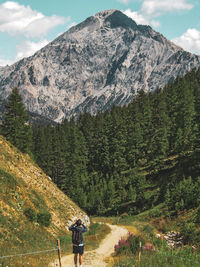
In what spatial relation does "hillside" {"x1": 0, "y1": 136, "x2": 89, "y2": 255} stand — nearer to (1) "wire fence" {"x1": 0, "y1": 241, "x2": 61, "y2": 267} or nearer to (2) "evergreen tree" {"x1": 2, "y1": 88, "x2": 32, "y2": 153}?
(1) "wire fence" {"x1": 0, "y1": 241, "x2": 61, "y2": 267}

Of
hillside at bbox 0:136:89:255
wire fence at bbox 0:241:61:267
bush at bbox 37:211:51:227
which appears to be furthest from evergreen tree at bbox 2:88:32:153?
wire fence at bbox 0:241:61:267

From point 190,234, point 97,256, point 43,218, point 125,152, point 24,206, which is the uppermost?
point 125,152

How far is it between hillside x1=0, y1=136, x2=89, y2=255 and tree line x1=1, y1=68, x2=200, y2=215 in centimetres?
1326

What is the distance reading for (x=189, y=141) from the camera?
58.4 meters

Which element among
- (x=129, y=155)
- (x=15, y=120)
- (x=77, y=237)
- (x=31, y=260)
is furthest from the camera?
(x=129, y=155)

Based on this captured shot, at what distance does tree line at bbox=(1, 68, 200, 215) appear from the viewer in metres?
53.9

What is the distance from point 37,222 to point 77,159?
5025 centimetres

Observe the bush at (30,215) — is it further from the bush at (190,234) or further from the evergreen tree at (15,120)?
the evergreen tree at (15,120)

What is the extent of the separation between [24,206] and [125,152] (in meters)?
52.3

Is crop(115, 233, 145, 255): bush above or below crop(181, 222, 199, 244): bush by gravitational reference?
above

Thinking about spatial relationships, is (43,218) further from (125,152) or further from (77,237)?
(125,152)

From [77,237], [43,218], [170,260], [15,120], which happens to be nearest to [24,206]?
[43,218]

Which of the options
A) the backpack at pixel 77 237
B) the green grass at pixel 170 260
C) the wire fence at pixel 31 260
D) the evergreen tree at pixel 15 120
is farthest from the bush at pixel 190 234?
the evergreen tree at pixel 15 120

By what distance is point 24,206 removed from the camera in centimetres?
2573
